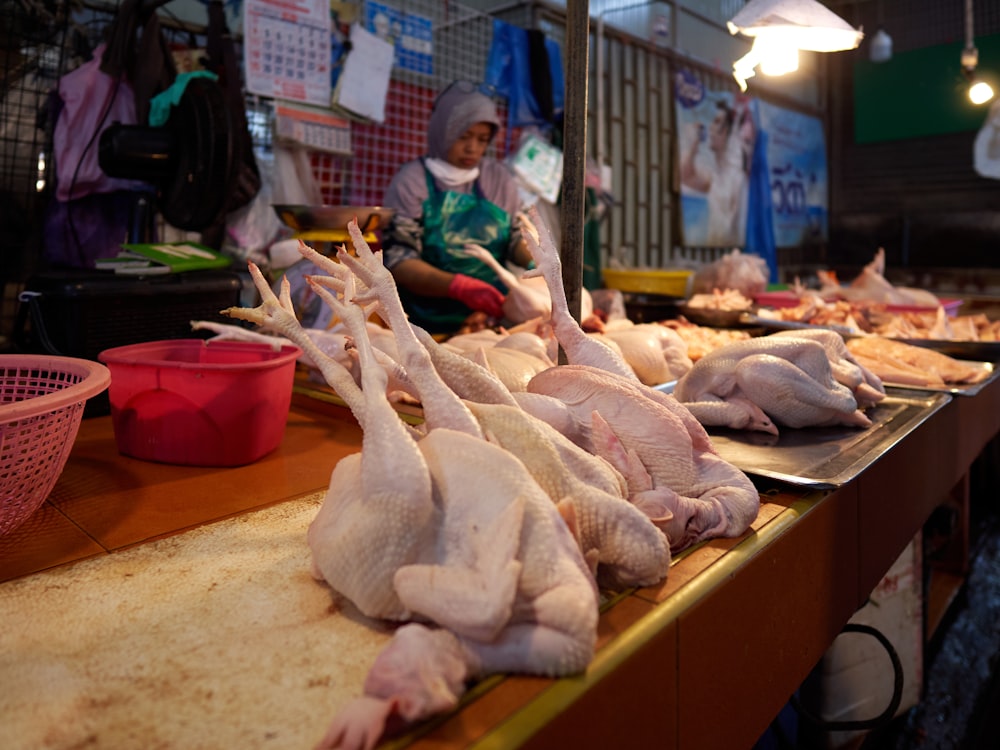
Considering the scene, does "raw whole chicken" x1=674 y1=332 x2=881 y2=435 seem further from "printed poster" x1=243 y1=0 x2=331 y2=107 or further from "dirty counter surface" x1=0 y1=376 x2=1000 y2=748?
"printed poster" x1=243 y1=0 x2=331 y2=107

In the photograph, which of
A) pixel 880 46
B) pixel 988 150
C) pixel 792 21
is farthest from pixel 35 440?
pixel 880 46

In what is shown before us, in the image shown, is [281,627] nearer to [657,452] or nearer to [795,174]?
[657,452]

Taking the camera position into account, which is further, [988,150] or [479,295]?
[988,150]

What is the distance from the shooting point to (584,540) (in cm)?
97

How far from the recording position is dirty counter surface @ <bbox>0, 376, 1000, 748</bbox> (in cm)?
73

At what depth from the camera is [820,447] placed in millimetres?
1693

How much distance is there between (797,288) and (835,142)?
6.99 meters

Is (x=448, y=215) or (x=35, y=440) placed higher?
(x=448, y=215)

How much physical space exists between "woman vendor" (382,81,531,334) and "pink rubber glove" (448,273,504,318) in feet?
1.93

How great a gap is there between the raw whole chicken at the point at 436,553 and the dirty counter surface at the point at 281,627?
37 millimetres

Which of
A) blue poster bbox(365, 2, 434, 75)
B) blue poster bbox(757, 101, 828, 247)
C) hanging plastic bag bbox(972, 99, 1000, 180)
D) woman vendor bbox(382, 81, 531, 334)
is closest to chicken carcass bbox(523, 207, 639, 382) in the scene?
woman vendor bbox(382, 81, 531, 334)

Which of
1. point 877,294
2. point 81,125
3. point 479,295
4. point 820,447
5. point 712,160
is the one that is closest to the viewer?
point 820,447

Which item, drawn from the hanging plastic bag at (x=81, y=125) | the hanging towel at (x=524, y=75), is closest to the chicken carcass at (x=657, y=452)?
the hanging plastic bag at (x=81, y=125)

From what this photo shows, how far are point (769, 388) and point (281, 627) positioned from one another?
4.44 feet
